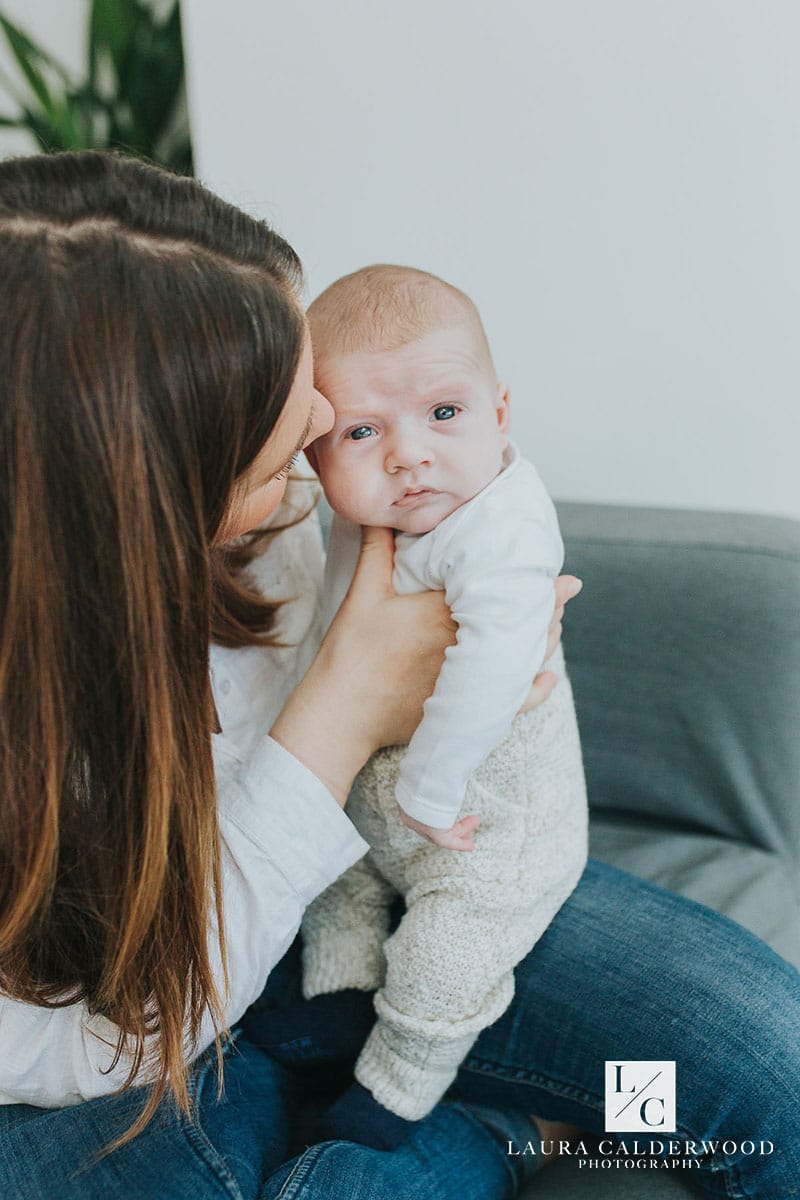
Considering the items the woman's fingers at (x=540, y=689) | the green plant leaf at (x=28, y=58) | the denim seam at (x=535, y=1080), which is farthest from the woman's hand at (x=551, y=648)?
the green plant leaf at (x=28, y=58)

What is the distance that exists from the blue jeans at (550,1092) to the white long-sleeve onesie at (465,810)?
2.1 inches

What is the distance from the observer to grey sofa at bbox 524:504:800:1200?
45.7 inches

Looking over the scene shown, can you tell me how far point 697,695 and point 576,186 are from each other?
2.21 ft

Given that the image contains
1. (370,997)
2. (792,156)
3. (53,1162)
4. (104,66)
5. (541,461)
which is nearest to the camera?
(53,1162)

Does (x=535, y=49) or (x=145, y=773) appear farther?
(x=535, y=49)

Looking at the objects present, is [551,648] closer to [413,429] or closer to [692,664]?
[413,429]

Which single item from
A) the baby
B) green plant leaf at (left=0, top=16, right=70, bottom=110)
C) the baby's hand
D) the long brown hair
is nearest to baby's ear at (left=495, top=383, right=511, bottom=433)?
the baby

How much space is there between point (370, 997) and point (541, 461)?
2.63ft

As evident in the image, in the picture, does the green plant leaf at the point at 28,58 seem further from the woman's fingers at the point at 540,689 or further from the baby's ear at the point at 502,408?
the woman's fingers at the point at 540,689

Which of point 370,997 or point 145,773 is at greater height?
point 145,773

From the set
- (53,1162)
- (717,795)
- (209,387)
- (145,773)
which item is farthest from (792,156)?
(53,1162)

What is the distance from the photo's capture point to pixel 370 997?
97 centimetres

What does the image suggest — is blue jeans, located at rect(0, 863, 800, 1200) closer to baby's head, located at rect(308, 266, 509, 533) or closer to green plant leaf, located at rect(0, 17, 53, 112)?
baby's head, located at rect(308, 266, 509, 533)

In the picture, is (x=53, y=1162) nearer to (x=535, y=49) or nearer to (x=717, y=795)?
(x=717, y=795)
